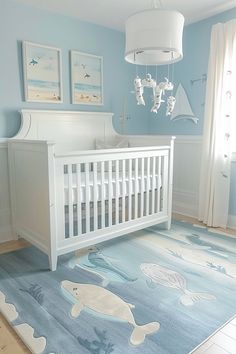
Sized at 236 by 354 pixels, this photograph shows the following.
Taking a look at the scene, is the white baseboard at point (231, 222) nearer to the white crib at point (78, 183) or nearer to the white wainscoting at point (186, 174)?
the white wainscoting at point (186, 174)

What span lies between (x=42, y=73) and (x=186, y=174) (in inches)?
77.9

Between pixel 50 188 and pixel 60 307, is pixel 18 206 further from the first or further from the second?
pixel 60 307

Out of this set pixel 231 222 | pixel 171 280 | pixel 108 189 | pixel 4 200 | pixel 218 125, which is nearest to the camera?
pixel 171 280

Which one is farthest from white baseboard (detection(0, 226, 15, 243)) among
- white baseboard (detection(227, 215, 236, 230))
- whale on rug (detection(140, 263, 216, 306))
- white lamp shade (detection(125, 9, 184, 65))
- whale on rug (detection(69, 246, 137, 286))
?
white baseboard (detection(227, 215, 236, 230))

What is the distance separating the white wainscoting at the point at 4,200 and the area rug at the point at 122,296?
1.15 ft

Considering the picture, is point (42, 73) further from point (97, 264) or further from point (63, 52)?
point (97, 264)

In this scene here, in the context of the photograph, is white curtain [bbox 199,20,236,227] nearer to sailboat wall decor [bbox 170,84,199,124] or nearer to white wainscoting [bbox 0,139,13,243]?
sailboat wall decor [bbox 170,84,199,124]

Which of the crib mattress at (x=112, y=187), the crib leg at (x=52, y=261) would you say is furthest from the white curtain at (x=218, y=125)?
the crib leg at (x=52, y=261)

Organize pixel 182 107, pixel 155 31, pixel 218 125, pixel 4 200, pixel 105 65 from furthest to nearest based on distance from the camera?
pixel 182 107 < pixel 105 65 < pixel 218 125 < pixel 4 200 < pixel 155 31

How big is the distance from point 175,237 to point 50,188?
53.4 inches

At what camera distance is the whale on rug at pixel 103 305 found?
1.45m

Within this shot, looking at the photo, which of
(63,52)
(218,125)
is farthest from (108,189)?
(63,52)

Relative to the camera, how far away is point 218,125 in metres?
2.86

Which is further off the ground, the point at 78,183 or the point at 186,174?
the point at 78,183
